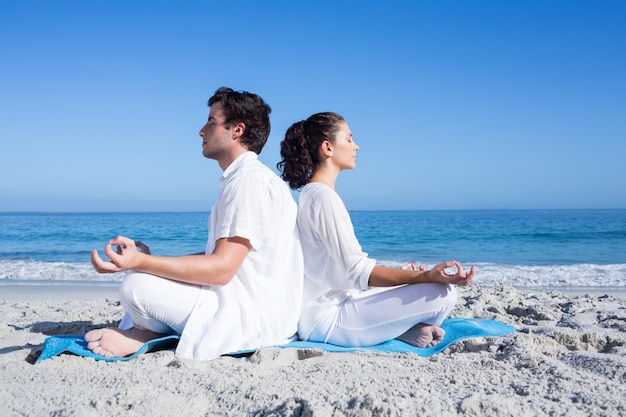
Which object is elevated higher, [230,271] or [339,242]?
[339,242]

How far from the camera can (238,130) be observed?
3.30 metres

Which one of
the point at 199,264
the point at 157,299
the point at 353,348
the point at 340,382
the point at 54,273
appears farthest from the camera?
the point at 54,273

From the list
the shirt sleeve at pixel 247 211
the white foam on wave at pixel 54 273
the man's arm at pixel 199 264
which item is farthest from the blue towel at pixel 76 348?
the white foam on wave at pixel 54 273

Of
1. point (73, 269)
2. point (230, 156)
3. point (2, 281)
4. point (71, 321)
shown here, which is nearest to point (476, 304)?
point (230, 156)

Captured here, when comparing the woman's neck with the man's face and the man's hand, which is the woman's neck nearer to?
the man's face

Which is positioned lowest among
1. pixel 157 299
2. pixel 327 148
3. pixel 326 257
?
pixel 157 299

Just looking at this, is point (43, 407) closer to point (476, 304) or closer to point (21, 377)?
point (21, 377)

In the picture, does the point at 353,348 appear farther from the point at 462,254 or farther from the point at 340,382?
the point at 462,254

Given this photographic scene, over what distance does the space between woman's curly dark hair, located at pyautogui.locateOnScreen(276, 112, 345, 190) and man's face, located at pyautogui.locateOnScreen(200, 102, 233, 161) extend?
1.38 ft

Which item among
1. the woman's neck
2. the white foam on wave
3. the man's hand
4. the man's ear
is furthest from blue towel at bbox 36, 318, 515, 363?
the white foam on wave

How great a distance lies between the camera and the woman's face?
3.46m

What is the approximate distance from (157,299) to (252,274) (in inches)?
21.1

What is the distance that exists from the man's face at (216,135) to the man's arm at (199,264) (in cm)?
62

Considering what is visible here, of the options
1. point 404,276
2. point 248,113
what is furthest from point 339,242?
point 248,113
